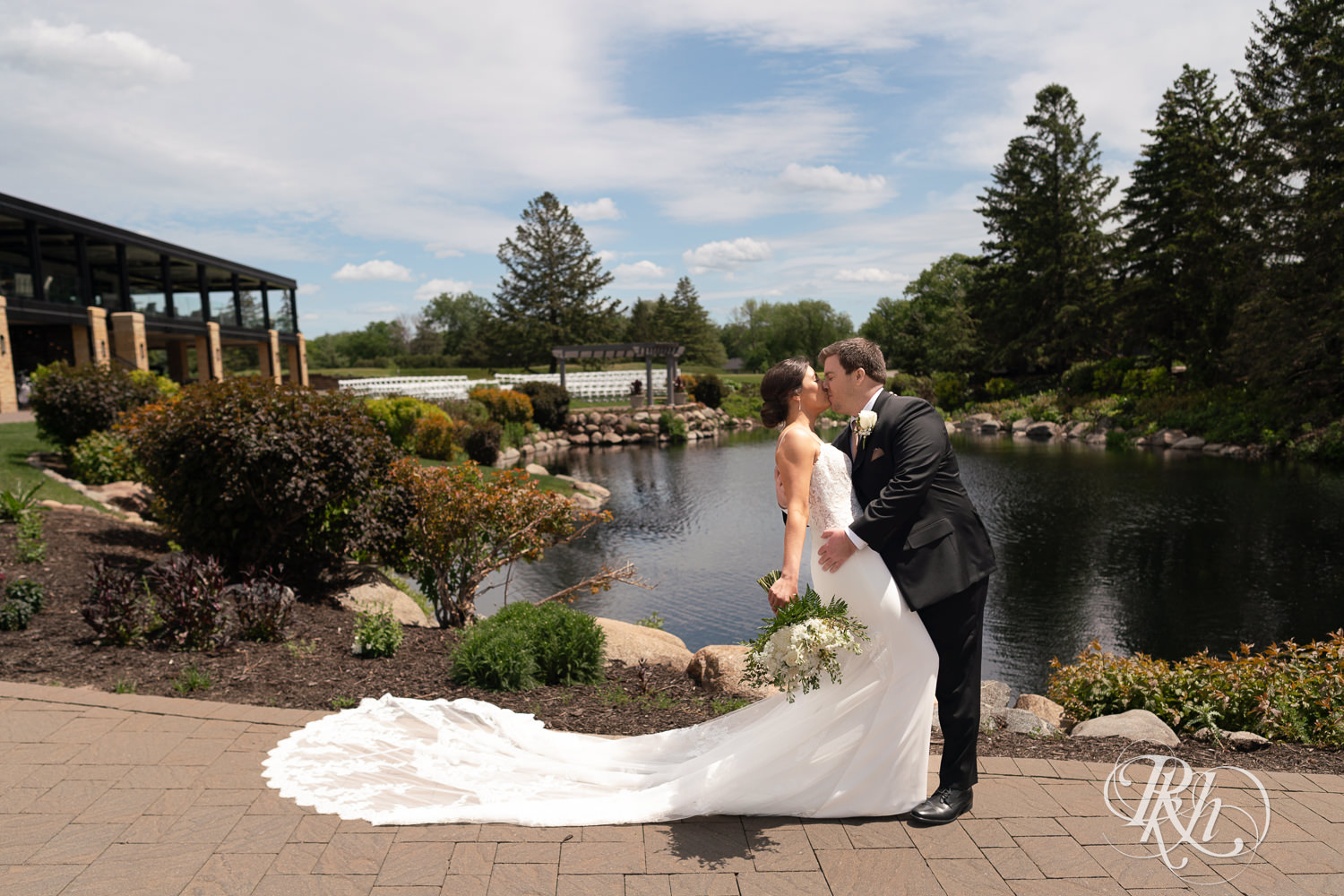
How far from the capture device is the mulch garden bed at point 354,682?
4.35m

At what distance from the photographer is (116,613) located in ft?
18.5

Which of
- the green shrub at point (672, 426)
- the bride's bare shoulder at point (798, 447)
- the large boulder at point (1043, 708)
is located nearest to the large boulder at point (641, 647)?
the large boulder at point (1043, 708)

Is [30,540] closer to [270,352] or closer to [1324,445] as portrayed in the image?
[1324,445]

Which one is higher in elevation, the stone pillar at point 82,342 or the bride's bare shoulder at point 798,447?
the stone pillar at point 82,342

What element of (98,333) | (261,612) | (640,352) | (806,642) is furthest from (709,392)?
(806,642)

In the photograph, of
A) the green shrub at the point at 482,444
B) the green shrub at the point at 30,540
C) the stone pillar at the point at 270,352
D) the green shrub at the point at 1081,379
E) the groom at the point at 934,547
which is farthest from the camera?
the stone pillar at the point at 270,352

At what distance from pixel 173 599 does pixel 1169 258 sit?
125ft

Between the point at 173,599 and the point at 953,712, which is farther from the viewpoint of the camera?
the point at 173,599

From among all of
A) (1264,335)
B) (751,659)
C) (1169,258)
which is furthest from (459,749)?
(1169,258)

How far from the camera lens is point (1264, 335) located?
23.7 m

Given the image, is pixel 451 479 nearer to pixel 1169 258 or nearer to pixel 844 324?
pixel 1169 258

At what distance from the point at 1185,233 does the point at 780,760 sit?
35.8 m

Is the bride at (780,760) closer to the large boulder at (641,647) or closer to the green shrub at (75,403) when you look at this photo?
the large boulder at (641,647)

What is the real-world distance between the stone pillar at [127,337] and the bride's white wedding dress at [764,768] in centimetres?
3035
